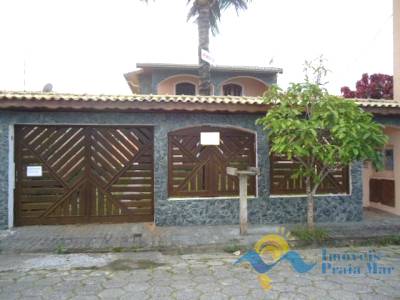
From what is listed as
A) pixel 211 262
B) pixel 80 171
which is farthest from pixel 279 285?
pixel 80 171

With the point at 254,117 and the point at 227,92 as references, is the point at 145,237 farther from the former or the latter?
the point at 227,92

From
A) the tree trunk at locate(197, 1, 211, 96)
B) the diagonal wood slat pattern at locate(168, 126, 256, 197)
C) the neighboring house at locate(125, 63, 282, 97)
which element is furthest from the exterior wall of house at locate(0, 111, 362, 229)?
the neighboring house at locate(125, 63, 282, 97)

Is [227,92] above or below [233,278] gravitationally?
above

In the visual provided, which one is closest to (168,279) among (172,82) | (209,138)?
(209,138)

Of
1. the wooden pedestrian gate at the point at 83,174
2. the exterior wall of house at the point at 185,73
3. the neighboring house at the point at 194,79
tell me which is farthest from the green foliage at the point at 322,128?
the exterior wall of house at the point at 185,73

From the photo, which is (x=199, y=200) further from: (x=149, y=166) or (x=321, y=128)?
(x=321, y=128)

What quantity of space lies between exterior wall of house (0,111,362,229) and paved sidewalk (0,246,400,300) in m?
1.84

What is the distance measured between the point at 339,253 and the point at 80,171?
18.3 ft

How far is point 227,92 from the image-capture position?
1764cm

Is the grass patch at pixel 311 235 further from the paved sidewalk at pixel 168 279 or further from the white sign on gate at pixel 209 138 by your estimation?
the white sign on gate at pixel 209 138

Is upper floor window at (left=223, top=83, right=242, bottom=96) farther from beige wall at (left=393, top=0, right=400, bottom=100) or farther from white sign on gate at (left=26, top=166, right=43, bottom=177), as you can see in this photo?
white sign on gate at (left=26, top=166, right=43, bottom=177)

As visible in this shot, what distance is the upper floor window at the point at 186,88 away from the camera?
1708 cm

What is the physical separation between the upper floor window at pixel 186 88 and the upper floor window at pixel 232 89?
1.72 metres

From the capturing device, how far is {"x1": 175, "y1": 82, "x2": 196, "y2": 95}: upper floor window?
1708cm
